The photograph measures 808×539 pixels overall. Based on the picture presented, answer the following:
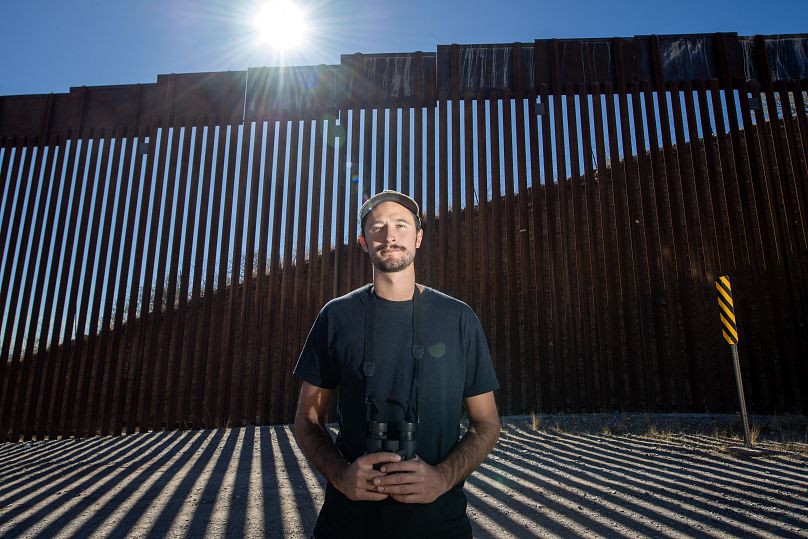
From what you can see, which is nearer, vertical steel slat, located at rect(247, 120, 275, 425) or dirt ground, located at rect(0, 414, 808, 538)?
dirt ground, located at rect(0, 414, 808, 538)

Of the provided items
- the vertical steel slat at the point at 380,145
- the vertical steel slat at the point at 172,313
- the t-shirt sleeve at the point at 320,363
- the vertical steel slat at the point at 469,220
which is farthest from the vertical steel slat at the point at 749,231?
the vertical steel slat at the point at 172,313

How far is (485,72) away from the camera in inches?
276

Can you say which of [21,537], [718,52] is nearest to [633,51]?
[718,52]

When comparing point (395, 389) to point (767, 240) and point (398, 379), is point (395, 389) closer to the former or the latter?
point (398, 379)

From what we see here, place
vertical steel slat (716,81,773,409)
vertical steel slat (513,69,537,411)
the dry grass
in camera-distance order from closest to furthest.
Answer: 1. the dry grass
2. vertical steel slat (716,81,773,409)
3. vertical steel slat (513,69,537,411)

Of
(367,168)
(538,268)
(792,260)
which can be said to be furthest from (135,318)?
(792,260)

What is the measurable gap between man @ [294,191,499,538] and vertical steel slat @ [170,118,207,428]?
18.5 ft

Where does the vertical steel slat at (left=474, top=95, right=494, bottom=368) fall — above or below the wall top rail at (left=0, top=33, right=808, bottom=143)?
below

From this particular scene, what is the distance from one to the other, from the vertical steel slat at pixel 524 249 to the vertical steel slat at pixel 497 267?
25 centimetres

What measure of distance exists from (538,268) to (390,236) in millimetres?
5395

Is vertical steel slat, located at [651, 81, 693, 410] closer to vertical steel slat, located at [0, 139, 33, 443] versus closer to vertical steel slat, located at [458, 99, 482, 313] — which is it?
vertical steel slat, located at [458, 99, 482, 313]

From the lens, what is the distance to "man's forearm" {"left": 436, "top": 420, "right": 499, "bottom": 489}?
1146mm

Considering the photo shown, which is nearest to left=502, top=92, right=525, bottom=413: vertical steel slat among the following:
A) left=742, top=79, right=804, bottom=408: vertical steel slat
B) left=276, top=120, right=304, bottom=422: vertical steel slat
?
left=276, top=120, right=304, bottom=422: vertical steel slat

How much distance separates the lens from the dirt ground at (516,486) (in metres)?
2.71
